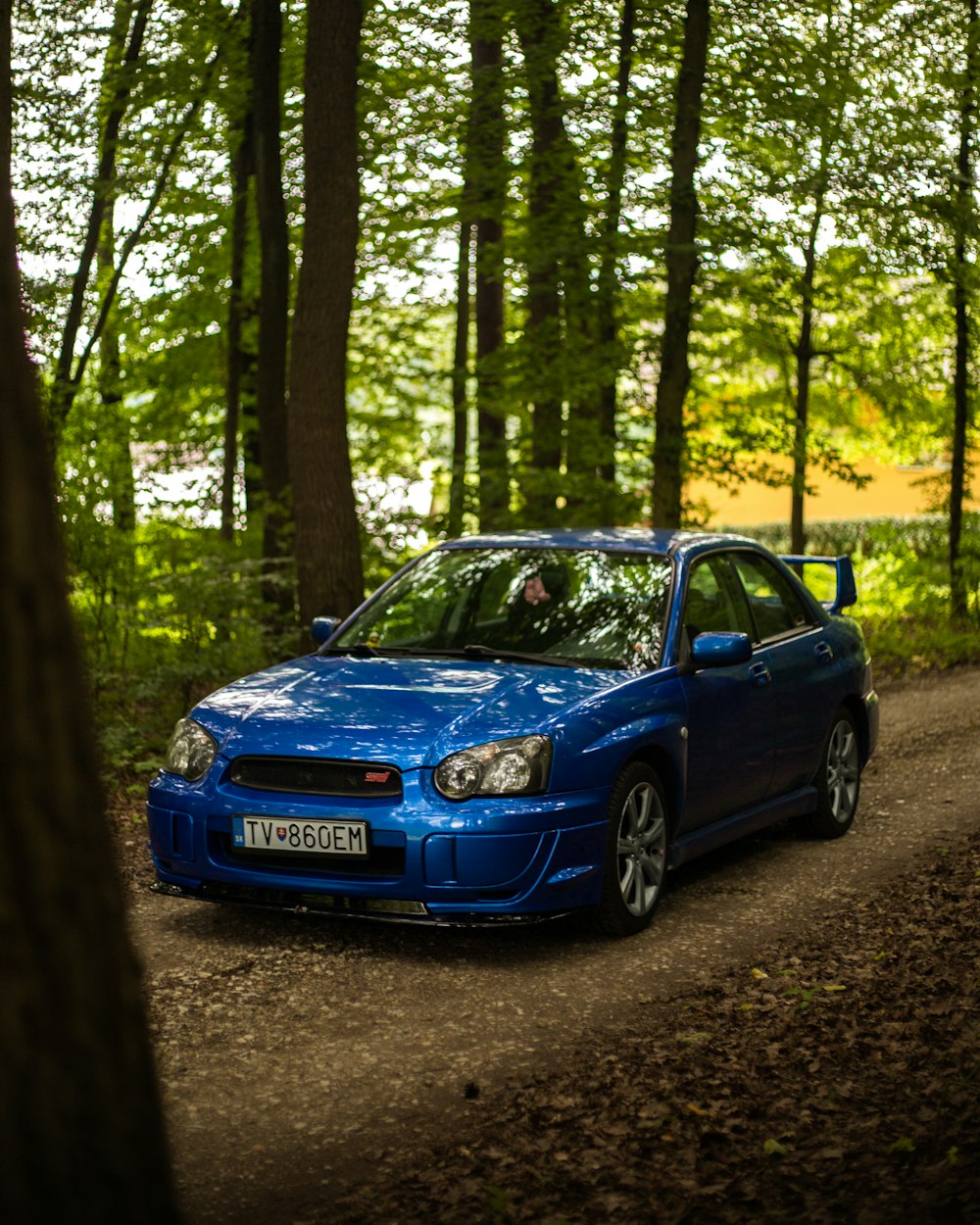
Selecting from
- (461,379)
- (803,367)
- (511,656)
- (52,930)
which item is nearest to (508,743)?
(511,656)

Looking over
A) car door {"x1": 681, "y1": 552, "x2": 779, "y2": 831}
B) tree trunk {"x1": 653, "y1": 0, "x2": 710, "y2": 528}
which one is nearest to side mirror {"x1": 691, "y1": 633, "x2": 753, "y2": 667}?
car door {"x1": 681, "y1": 552, "x2": 779, "y2": 831}

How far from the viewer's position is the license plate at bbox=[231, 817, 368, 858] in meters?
6.01

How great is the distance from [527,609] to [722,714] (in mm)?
1043

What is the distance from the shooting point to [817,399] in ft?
90.9

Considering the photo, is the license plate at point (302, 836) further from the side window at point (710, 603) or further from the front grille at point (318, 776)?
the side window at point (710, 603)

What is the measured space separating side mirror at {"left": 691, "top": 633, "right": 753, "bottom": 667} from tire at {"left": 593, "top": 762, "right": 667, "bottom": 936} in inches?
24.9

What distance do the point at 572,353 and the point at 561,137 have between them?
7.68ft

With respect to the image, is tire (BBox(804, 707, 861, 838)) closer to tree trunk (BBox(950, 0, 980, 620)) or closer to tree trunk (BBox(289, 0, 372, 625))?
tree trunk (BBox(289, 0, 372, 625))

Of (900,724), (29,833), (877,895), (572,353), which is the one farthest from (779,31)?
(29,833)

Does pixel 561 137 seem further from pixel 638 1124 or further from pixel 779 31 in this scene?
pixel 638 1124

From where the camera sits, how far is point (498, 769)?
19.9 ft

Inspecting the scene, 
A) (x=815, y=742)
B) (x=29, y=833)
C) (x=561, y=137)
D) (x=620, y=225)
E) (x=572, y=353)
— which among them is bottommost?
(x=815, y=742)

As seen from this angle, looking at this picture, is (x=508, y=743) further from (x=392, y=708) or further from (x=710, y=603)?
(x=710, y=603)

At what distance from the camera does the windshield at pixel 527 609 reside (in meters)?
7.16
